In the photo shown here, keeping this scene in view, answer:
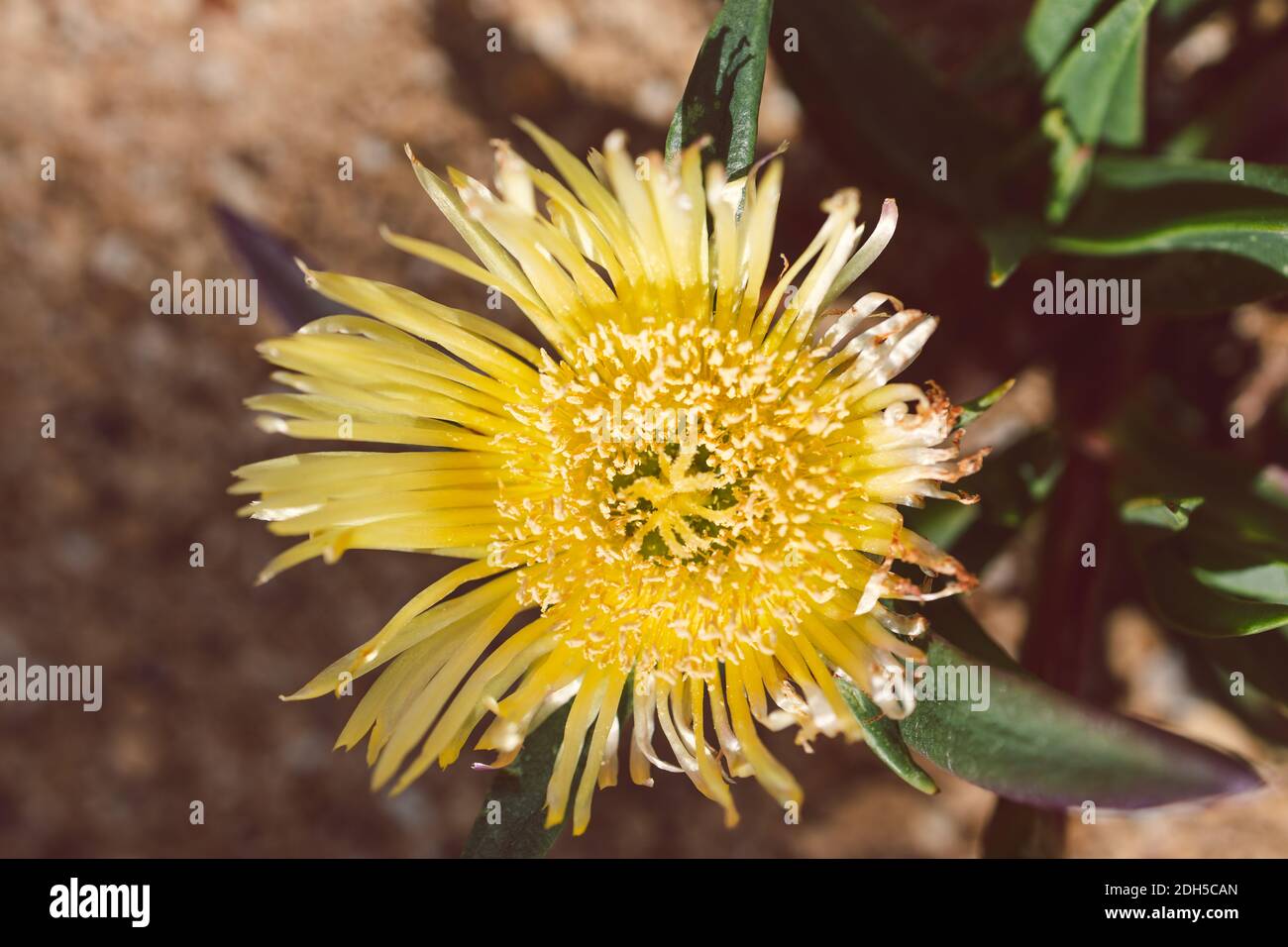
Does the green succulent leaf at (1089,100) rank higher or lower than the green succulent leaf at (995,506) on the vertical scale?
higher

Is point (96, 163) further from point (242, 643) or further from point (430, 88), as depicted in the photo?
point (242, 643)

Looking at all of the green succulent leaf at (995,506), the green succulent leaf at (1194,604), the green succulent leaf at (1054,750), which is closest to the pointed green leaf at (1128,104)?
the green succulent leaf at (995,506)

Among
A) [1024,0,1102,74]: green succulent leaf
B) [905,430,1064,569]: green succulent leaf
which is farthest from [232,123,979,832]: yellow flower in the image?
[1024,0,1102,74]: green succulent leaf

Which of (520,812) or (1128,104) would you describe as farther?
(1128,104)

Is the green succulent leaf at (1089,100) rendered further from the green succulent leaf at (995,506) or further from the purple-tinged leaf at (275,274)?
the purple-tinged leaf at (275,274)

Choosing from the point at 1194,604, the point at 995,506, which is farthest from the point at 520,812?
the point at 1194,604

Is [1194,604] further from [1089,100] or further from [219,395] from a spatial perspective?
[219,395]

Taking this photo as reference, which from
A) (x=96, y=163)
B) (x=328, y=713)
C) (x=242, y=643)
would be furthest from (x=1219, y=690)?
(x=96, y=163)
